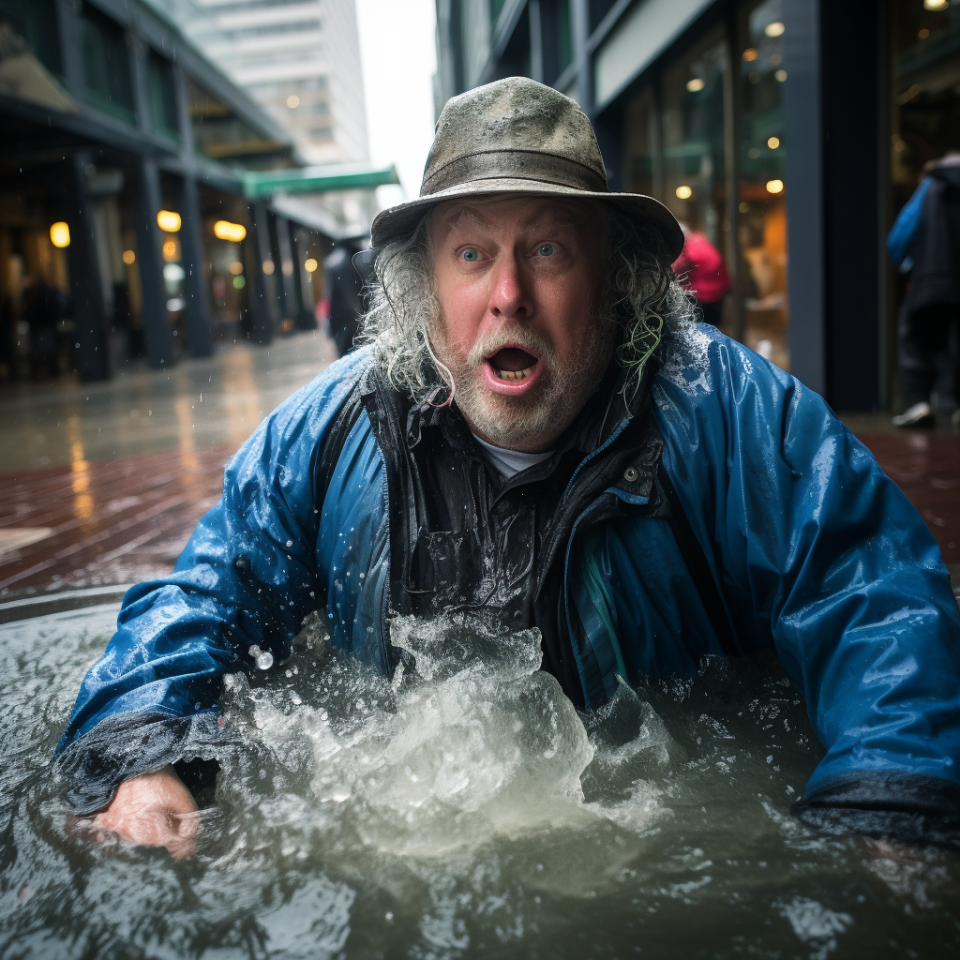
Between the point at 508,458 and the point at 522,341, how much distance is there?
0.93 feet

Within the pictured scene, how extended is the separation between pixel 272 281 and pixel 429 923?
32859 mm

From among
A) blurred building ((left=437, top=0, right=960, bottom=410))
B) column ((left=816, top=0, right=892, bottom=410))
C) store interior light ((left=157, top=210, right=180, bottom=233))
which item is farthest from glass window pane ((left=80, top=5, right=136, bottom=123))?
column ((left=816, top=0, right=892, bottom=410))

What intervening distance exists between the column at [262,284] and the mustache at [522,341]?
85.5ft

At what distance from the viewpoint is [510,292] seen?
199 centimetres

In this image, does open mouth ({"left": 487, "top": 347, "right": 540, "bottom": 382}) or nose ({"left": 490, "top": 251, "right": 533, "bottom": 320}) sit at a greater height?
nose ({"left": 490, "top": 251, "right": 533, "bottom": 320})

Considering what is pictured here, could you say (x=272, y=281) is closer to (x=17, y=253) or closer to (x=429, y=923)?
(x=17, y=253)

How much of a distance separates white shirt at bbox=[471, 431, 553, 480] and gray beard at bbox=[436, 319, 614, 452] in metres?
0.02

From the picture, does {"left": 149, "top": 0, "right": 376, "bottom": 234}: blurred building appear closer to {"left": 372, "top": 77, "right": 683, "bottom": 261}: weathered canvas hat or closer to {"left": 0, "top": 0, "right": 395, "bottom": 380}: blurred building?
{"left": 0, "top": 0, "right": 395, "bottom": 380}: blurred building

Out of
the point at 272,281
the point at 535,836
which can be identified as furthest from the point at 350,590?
the point at 272,281

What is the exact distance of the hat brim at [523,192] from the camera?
6.21 ft

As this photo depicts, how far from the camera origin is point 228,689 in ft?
6.48

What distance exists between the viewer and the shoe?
19.9 ft

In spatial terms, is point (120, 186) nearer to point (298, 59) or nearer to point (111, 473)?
point (111, 473)

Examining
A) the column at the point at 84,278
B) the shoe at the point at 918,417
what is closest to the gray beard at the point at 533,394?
the shoe at the point at 918,417
